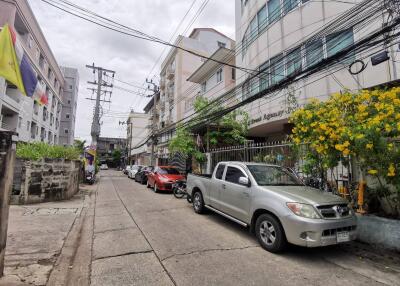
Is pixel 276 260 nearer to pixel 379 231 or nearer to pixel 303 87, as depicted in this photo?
pixel 379 231

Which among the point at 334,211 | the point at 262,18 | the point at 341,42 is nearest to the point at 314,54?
the point at 341,42

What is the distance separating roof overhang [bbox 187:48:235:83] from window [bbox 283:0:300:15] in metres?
6.04

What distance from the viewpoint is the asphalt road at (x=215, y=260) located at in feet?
11.8

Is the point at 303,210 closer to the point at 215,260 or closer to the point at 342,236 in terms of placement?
the point at 342,236

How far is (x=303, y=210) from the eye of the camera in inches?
170

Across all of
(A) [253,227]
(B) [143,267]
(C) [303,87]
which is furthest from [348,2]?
(B) [143,267]

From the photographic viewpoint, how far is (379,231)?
5.11m

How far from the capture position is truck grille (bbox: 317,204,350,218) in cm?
436

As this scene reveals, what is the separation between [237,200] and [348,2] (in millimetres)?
9304

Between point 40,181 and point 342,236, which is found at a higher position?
point 40,181

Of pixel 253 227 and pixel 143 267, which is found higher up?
pixel 253 227

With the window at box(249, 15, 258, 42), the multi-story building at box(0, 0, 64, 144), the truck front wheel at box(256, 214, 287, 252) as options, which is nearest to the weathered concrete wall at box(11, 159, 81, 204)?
the truck front wheel at box(256, 214, 287, 252)

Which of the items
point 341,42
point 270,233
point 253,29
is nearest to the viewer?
point 270,233

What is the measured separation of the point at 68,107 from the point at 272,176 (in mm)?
50419
